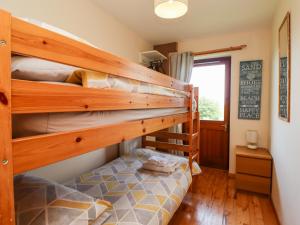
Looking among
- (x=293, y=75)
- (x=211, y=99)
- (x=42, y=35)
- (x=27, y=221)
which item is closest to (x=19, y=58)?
(x=42, y=35)

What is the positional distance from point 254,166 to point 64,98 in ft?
8.39

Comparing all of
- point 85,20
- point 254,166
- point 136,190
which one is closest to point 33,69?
point 136,190

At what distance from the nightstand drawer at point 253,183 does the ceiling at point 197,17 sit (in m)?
2.19

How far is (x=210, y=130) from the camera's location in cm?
325

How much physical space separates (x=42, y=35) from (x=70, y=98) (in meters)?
0.24

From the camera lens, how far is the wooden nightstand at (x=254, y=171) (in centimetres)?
232

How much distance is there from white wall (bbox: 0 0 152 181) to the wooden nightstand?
1799 mm

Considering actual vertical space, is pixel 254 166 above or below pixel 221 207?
above

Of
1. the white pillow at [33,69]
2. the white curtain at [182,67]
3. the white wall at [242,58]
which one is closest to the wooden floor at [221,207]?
the white wall at [242,58]

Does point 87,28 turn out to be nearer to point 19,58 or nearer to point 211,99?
point 19,58

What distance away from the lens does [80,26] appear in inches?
78.1

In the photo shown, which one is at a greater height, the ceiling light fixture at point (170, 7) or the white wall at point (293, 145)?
the ceiling light fixture at point (170, 7)

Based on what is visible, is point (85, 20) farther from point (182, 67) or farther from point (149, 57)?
point (182, 67)

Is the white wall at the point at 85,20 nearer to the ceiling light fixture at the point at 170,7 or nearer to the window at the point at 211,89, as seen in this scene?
the ceiling light fixture at the point at 170,7
